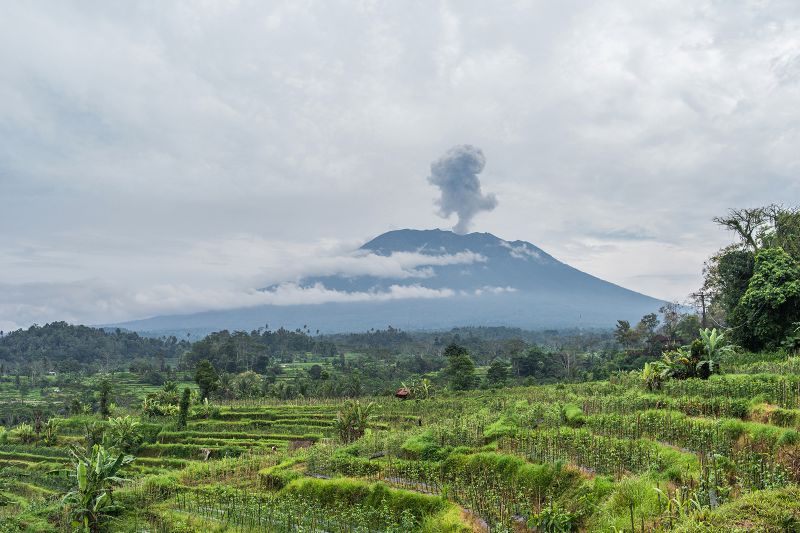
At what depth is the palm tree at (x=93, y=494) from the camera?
13523 millimetres

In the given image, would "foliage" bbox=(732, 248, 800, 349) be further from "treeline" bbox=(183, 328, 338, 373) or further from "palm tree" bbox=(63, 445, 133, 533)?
"treeline" bbox=(183, 328, 338, 373)

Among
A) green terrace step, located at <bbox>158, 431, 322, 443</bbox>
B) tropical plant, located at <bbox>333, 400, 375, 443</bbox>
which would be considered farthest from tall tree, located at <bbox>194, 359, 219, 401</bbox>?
tropical plant, located at <bbox>333, 400, 375, 443</bbox>

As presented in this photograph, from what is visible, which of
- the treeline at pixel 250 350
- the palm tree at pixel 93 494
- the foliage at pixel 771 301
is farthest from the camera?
the treeline at pixel 250 350

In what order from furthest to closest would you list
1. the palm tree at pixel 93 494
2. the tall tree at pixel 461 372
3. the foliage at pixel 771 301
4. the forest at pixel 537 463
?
1. the tall tree at pixel 461 372
2. the foliage at pixel 771 301
3. the palm tree at pixel 93 494
4. the forest at pixel 537 463

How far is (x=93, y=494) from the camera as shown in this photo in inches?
543

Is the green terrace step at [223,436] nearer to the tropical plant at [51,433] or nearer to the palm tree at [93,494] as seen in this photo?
the tropical plant at [51,433]

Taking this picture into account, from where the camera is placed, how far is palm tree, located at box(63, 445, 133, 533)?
13523 millimetres

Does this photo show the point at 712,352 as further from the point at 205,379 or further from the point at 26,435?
the point at 26,435

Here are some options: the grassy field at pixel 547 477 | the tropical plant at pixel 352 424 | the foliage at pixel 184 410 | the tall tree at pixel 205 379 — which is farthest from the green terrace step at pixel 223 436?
the grassy field at pixel 547 477

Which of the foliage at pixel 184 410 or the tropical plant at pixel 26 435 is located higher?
the foliage at pixel 184 410

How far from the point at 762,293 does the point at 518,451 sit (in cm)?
1541

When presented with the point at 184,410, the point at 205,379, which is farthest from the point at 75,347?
the point at 184,410

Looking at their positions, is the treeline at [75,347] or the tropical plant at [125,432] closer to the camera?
the tropical plant at [125,432]

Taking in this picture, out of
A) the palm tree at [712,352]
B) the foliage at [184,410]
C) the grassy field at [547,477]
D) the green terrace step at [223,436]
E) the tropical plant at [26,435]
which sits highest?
the palm tree at [712,352]
